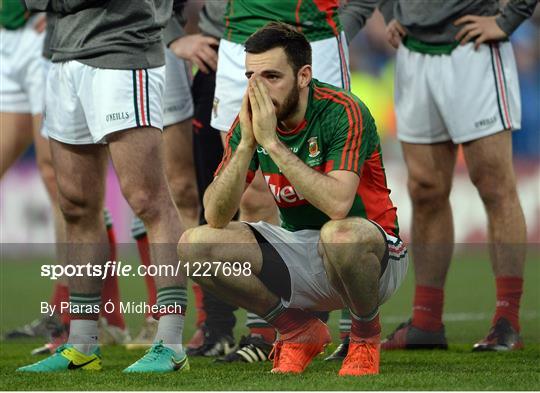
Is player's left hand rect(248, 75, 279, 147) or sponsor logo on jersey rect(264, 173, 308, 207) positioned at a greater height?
player's left hand rect(248, 75, 279, 147)

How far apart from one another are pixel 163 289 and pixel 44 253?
1010 centimetres

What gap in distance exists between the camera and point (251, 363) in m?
5.54

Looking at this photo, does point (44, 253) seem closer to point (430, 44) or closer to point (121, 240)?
point (121, 240)

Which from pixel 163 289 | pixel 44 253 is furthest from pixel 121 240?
pixel 163 289

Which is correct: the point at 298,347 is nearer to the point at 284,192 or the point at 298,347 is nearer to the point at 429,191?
the point at 284,192

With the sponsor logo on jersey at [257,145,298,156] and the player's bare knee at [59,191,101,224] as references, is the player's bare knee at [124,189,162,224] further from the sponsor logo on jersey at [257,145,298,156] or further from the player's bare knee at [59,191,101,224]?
the sponsor logo on jersey at [257,145,298,156]

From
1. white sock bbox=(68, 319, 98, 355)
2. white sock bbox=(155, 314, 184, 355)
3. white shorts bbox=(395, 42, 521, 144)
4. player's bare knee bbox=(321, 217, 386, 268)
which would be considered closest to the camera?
player's bare knee bbox=(321, 217, 386, 268)

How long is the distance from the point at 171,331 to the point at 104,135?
0.88 meters

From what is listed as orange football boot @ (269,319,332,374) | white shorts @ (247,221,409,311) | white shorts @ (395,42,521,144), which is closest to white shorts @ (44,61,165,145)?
white shorts @ (247,221,409,311)

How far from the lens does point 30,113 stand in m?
7.29

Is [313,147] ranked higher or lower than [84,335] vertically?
higher

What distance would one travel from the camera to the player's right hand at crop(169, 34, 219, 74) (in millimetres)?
6496

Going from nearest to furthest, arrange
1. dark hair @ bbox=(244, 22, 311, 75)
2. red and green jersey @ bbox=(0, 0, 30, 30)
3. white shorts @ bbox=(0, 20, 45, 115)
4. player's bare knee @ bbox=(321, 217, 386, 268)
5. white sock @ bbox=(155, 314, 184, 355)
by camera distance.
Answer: player's bare knee @ bbox=(321, 217, 386, 268)
dark hair @ bbox=(244, 22, 311, 75)
white sock @ bbox=(155, 314, 184, 355)
white shorts @ bbox=(0, 20, 45, 115)
red and green jersey @ bbox=(0, 0, 30, 30)

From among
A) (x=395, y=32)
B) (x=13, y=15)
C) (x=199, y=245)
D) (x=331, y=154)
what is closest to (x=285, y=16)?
(x=395, y=32)
